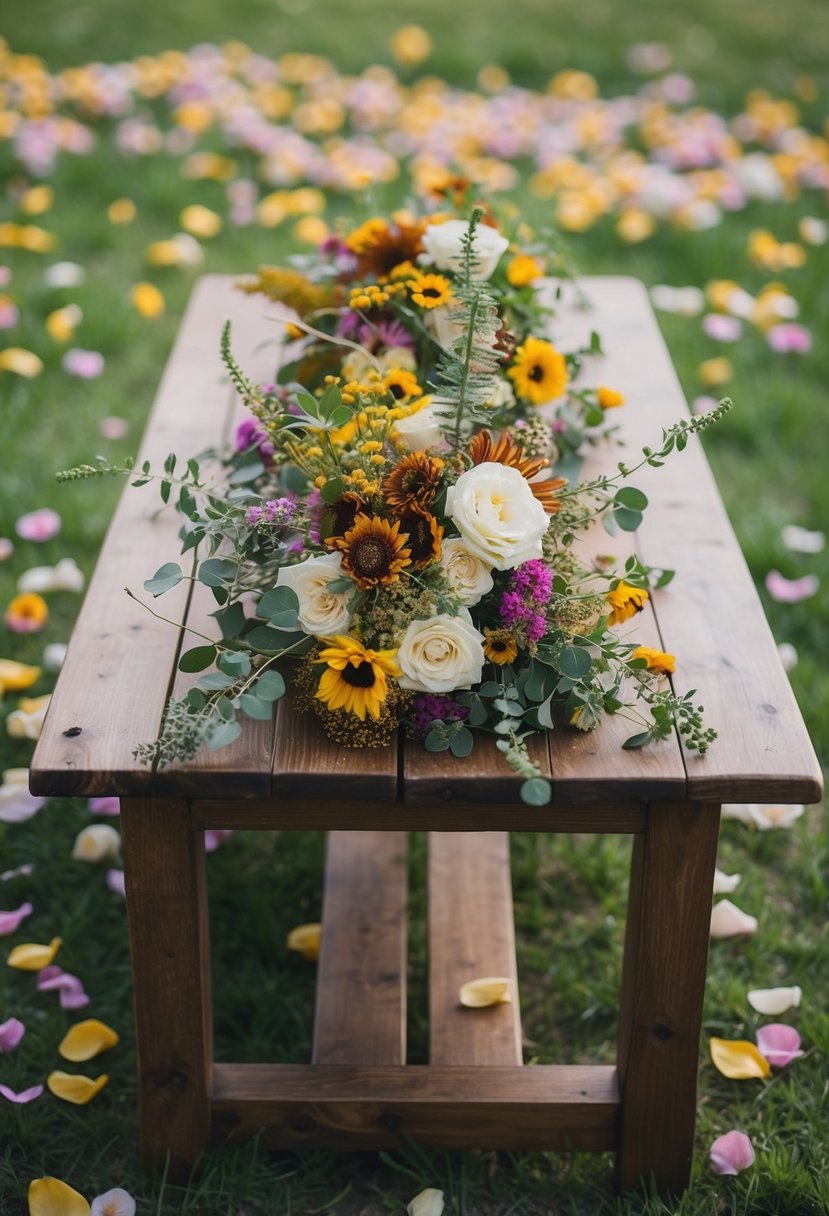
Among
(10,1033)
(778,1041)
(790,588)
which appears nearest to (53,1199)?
(10,1033)

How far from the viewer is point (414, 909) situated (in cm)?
227

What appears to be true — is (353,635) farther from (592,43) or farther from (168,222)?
(592,43)

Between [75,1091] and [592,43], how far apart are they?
180 inches

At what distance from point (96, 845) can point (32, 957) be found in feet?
0.75

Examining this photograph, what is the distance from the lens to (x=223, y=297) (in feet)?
8.48

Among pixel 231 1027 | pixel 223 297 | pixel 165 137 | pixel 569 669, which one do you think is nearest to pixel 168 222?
pixel 165 137

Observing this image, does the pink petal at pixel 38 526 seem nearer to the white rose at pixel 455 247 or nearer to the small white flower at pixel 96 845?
the small white flower at pixel 96 845

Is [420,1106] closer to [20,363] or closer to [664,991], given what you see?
[664,991]

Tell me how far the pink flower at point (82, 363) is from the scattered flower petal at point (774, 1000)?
227 centimetres

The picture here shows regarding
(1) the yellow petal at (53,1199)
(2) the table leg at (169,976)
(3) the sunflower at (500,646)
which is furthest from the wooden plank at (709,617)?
(1) the yellow petal at (53,1199)

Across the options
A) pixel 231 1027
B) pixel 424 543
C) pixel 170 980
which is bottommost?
pixel 231 1027

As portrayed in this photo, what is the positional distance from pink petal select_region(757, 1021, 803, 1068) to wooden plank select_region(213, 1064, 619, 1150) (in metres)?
0.33

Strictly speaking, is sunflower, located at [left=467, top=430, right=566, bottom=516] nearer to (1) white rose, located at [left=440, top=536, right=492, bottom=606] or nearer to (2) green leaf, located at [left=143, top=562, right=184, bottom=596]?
(1) white rose, located at [left=440, top=536, right=492, bottom=606]

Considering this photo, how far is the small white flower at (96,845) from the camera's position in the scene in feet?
7.32
